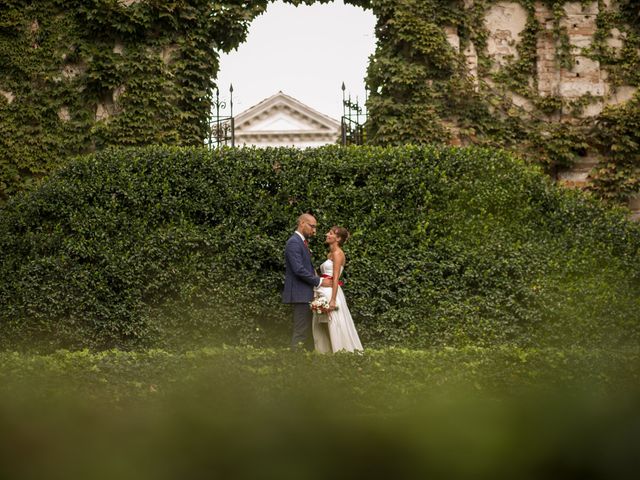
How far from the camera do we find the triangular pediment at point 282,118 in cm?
5212

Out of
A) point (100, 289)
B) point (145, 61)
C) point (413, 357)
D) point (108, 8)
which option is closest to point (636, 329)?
point (413, 357)

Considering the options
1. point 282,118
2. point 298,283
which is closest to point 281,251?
point 298,283

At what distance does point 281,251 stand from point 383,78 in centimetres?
552

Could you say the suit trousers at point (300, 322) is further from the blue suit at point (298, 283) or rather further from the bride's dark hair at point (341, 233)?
the bride's dark hair at point (341, 233)

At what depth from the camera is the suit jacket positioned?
10508mm

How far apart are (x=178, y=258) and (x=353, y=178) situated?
2.87 m

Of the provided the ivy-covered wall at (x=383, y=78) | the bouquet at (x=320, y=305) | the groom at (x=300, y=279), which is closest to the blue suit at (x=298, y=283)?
the groom at (x=300, y=279)

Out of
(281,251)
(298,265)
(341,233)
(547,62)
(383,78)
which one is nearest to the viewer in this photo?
(298,265)

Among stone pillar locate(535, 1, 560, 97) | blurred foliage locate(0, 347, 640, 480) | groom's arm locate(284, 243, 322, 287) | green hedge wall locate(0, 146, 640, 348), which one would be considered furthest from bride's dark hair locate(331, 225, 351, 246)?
blurred foliage locate(0, 347, 640, 480)

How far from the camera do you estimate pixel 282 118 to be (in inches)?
2094

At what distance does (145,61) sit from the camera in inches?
593

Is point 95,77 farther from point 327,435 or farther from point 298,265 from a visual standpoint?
point 327,435

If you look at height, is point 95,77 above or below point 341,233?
above

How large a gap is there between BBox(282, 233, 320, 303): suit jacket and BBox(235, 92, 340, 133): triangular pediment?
4176 cm
